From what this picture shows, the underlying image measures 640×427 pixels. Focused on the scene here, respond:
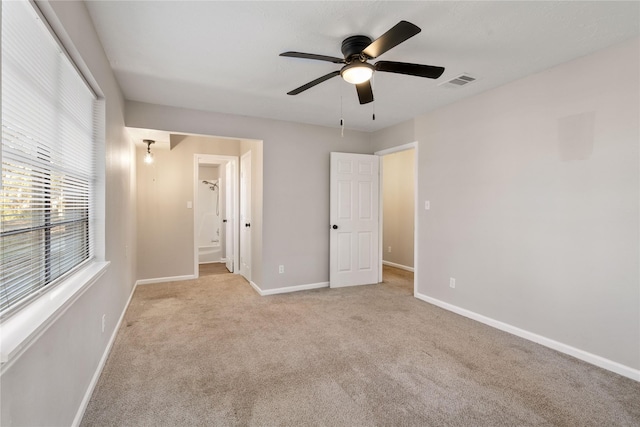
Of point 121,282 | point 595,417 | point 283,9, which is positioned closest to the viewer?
point 595,417

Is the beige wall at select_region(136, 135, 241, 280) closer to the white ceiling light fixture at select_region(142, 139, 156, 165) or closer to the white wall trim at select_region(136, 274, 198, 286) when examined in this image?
the white wall trim at select_region(136, 274, 198, 286)

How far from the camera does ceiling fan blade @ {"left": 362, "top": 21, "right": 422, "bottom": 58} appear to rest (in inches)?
65.9

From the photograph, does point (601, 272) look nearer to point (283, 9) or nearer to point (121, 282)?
point (283, 9)

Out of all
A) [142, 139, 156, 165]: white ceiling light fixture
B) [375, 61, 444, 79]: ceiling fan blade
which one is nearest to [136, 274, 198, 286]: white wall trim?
[142, 139, 156, 165]: white ceiling light fixture

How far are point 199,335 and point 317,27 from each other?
2.84m

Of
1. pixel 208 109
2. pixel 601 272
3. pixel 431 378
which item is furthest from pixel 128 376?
pixel 601 272

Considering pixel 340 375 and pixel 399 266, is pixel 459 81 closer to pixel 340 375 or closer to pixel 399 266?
pixel 340 375

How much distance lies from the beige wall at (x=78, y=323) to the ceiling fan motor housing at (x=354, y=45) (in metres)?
1.65

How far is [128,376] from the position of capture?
2.26m

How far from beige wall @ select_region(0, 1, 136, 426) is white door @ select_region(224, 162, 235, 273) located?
2647 millimetres

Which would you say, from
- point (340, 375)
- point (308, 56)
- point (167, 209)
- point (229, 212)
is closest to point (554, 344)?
point (340, 375)

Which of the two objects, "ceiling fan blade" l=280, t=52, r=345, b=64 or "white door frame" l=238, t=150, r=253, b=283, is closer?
"ceiling fan blade" l=280, t=52, r=345, b=64

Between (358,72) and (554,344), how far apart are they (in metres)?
2.85

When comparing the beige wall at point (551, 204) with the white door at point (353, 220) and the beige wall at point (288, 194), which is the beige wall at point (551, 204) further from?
the beige wall at point (288, 194)
